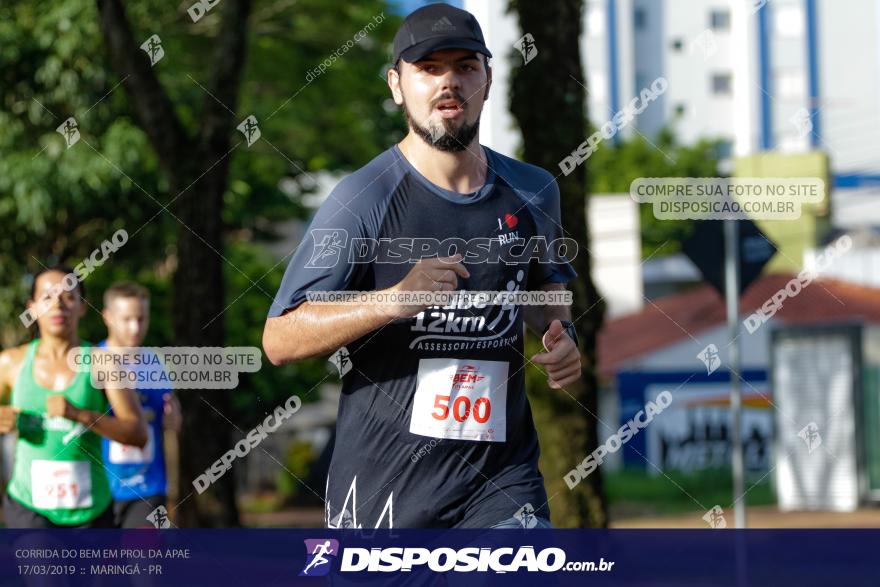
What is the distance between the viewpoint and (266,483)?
86.2 ft

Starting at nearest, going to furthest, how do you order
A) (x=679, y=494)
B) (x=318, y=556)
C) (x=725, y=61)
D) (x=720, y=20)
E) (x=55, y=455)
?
1. (x=318, y=556)
2. (x=55, y=455)
3. (x=679, y=494)
4. (x=720, y=20)
5. (x=725, y=61)

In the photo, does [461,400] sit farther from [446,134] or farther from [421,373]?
[446,134]

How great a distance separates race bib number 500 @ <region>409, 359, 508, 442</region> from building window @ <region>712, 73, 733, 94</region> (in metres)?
53.1

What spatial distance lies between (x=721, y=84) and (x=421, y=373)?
53.7 m

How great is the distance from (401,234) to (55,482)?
291cm

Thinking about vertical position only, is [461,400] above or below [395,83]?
below

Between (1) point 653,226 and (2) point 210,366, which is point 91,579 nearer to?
(2) point 210,366

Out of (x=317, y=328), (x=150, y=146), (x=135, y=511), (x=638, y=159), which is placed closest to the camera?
(x=317, y=328)

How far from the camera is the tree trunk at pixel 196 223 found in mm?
10180

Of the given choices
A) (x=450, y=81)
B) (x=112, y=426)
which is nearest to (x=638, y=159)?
(x=112, y=426)

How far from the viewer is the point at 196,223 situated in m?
10.3

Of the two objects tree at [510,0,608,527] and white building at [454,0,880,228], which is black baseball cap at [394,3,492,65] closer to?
tree at [510,0,608,527]

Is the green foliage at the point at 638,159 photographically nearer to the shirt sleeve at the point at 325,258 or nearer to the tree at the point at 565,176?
the tree at the point at 565,176

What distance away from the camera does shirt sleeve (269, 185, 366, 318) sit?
370 centimetres
